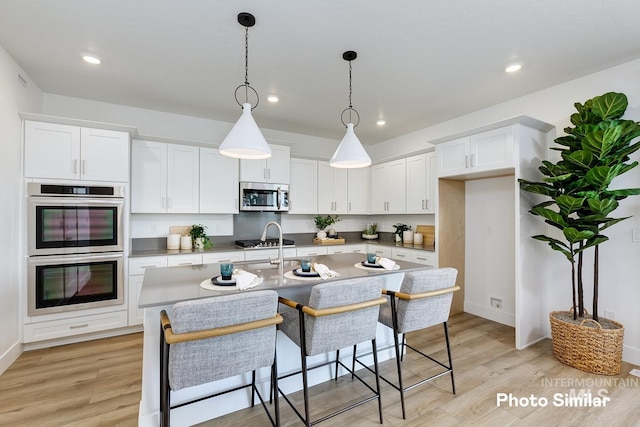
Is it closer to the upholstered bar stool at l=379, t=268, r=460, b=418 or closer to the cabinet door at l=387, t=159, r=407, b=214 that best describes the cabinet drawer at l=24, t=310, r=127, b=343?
the upholstered bar stool at l=379, t=268, r=460, b=418

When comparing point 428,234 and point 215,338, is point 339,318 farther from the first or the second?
point 428,234

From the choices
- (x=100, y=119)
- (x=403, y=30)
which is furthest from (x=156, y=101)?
(x=403, y=30)

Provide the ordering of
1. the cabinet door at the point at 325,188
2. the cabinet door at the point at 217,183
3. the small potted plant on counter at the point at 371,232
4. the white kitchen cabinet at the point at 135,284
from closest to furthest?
the white kitchen cabinet at the point at 135,284 < the cabinet door at the point at 217,183 < the cabinet door at the point at 325,188 < the small potted plant on counter at the point at 371,232

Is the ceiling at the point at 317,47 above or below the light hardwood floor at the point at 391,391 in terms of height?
above

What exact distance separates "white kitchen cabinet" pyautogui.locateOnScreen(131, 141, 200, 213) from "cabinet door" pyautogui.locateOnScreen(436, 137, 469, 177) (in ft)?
10.5

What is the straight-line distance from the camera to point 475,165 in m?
3.44

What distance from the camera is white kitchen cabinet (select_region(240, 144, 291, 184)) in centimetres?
425

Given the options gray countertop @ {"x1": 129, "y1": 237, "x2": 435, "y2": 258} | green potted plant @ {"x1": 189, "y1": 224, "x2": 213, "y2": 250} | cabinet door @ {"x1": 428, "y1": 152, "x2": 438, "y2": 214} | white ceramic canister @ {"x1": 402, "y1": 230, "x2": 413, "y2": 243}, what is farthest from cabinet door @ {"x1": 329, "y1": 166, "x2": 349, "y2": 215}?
green potted plant @ {"x1": 189, "y1": 224, "x2": 213, "y2": 250}

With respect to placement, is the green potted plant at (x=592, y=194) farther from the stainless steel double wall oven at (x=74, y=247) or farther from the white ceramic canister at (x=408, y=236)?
the stainless steel double wall oven at (x=74, y=247)

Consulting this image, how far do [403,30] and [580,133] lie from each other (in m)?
1.86

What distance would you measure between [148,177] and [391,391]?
140 inches

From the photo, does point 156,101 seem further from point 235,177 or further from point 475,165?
point 475,165

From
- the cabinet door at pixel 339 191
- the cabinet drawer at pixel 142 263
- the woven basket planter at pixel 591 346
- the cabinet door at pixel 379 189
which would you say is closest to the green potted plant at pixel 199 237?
the cabinet drawer at pixel 142 263

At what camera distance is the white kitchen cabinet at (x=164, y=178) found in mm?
3691
